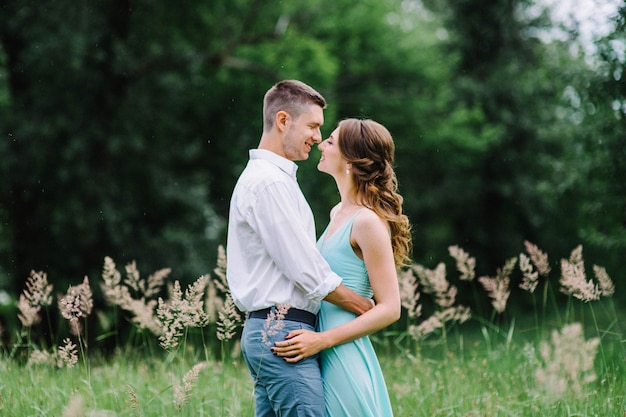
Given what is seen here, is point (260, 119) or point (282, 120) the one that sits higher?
point (260, 119)

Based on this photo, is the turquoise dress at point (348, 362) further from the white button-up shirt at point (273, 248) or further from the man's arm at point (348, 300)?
the white button-up shirt at point (273, 248)

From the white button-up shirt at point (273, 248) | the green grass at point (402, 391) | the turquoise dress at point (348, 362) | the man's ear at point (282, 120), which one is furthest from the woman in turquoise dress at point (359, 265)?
the green grass at point (402, 391)

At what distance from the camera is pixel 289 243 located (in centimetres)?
295

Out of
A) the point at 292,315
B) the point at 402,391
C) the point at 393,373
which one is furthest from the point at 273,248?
the point at 393,373

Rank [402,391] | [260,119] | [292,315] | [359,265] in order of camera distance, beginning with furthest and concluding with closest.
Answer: [260,119] < [402,391] < [359,265] < [292,315]

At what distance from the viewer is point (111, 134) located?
44.9 ft

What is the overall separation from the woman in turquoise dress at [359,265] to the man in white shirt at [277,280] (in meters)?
→ 0.09

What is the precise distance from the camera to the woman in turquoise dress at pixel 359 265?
3109 millimetres

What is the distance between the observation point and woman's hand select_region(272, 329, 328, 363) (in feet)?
9.71

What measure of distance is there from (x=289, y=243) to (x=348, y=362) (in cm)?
64

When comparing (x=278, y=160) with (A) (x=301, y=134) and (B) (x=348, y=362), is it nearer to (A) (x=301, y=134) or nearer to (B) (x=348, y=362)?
(A) (x=301, y=134)

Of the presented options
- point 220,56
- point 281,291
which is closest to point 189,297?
point 281,291

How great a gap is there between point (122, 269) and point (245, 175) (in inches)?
426

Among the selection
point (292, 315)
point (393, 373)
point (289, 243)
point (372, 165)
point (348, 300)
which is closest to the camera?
point (289, 243)
